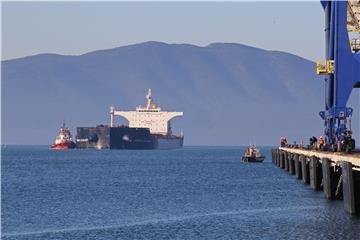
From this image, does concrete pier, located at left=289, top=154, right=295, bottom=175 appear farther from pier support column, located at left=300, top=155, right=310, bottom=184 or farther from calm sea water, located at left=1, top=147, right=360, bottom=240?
pier support column, located at left=300, top=155, right=310, bottom=184

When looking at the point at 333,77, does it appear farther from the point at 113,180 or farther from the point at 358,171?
the point at 358,171

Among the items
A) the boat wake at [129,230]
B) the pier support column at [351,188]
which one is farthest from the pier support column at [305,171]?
the pier support column at [351,188]

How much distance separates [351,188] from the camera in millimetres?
41562

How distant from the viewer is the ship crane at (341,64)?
68375mm

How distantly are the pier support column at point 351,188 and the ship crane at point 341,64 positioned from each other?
24.3 metres

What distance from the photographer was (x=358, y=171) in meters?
43.2

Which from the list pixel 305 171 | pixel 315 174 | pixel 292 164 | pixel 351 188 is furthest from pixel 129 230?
pixel 292 164

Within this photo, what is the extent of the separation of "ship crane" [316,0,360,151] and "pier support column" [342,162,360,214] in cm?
2428

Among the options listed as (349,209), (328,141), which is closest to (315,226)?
(349,209)

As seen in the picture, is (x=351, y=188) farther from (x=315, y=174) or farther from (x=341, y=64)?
(x=341, y=64)

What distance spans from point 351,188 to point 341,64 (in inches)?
1100

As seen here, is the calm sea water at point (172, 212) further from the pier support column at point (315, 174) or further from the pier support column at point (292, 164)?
the pier support column at point (292, 164)

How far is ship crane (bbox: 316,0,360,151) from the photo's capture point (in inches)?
2692

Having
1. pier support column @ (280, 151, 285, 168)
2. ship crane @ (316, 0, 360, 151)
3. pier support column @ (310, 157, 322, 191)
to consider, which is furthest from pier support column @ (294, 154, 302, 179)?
pier support column @ (280, 151, 285, 168)
